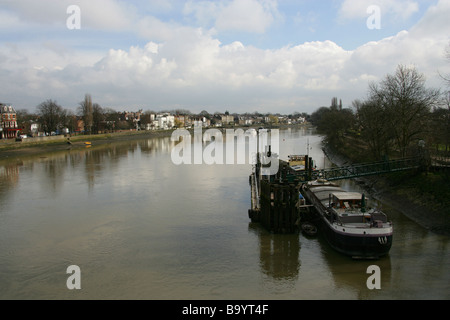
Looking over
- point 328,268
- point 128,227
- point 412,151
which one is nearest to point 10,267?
point 128,227

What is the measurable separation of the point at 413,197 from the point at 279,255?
11.4m

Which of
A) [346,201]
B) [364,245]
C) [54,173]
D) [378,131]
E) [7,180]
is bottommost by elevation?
[364,245]

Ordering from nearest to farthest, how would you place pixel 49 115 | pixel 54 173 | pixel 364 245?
pixel 364 245, pixel 54 173, pixel 49 115

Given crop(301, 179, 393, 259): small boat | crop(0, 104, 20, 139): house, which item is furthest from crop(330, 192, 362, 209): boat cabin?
crop(0, 104, 20, 139): house

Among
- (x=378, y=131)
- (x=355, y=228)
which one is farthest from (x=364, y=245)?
(x=378, y=131)

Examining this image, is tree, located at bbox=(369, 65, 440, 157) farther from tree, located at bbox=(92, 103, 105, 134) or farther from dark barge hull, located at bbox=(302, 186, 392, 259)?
tree, located at bbox=(92, 103, 105, 134)

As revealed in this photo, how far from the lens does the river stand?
480 inches

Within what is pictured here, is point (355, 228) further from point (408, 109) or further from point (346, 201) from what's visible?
point (408, 109)

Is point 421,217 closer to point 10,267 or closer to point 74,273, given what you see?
point 74,273

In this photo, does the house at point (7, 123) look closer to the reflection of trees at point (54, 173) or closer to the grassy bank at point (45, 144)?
the grassy bank at point (45, 144)

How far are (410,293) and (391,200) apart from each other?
1268cm

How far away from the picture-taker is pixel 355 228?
1391cm

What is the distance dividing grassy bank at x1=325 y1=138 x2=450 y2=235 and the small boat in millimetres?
4758

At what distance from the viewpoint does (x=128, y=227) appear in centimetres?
1898
